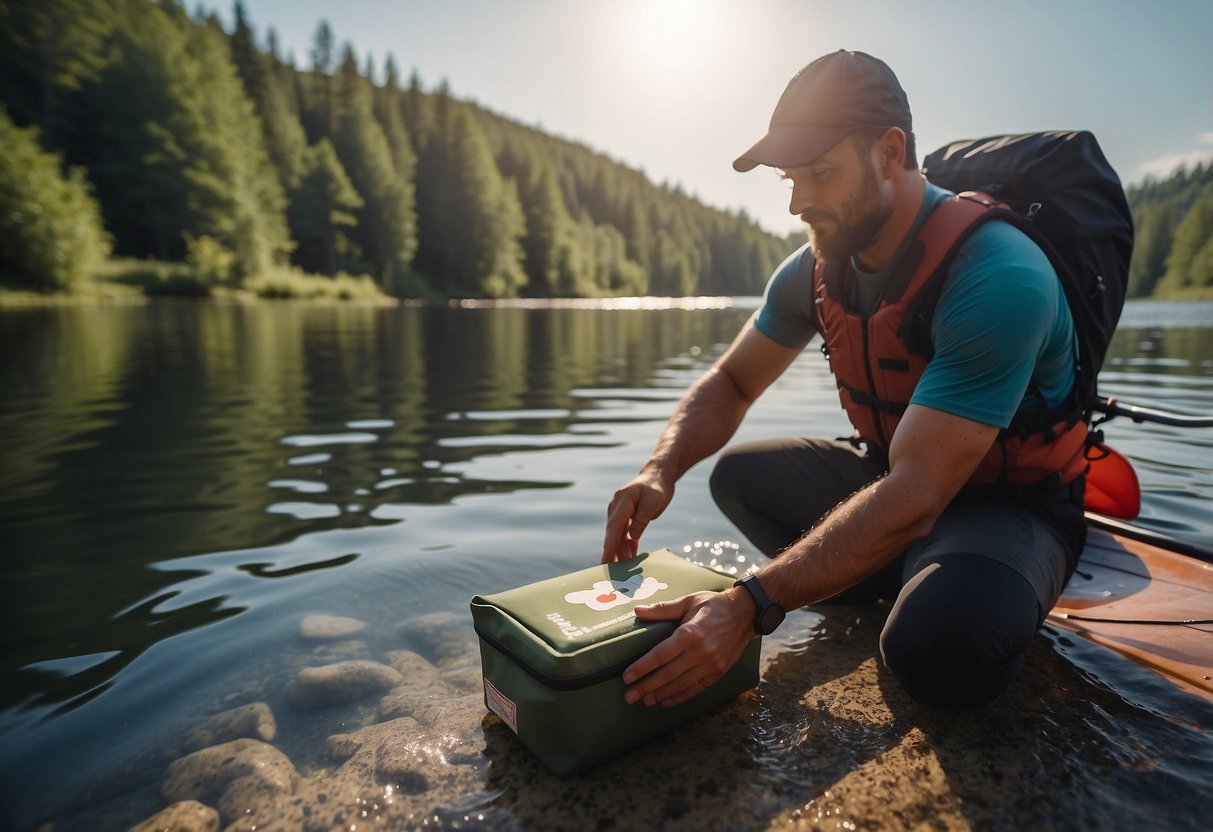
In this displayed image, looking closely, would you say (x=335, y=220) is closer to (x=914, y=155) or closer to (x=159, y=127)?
(x=159, y=127)

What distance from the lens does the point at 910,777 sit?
6.41ft

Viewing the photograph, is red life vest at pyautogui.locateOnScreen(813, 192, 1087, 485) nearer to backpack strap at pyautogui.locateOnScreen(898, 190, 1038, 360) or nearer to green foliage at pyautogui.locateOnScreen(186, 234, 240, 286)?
backpack strap at pyautogui.locateOnScreen(898, 190, 1038, 360)

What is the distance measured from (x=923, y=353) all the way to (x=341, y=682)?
8.18 feet

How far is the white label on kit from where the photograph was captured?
6.88 ft

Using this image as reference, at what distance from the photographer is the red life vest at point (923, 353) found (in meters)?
2.64

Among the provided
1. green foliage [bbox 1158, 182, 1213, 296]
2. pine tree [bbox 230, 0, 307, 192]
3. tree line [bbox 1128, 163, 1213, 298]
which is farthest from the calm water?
green foliage [bbox 1158, 182, 1213, 296]

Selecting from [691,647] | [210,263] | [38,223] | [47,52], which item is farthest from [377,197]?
[691,647]

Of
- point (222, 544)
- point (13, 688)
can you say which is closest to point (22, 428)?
point (222, 544)

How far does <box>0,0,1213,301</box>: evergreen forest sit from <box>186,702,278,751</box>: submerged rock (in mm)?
32493

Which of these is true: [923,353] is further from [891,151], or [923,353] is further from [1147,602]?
[1147,602]

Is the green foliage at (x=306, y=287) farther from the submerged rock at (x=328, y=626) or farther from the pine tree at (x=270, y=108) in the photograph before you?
the submerged rock at (x=328, y=626)

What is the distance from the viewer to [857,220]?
2.77 m

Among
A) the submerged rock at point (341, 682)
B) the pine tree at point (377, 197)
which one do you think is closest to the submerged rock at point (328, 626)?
the submerged rock at point (341, 682)

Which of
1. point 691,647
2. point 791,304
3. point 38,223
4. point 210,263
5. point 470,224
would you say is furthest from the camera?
point 470,224
